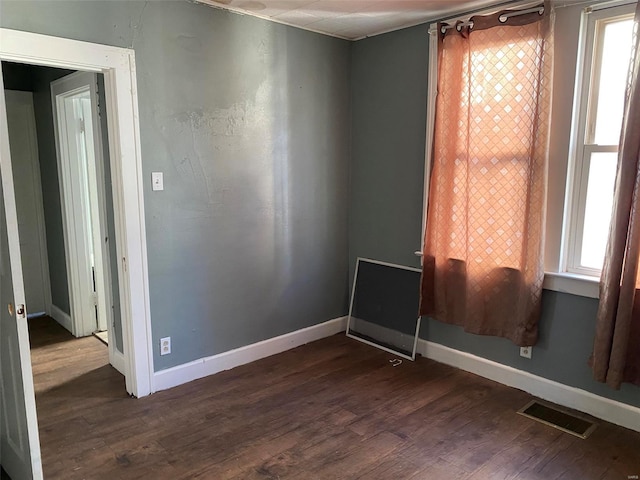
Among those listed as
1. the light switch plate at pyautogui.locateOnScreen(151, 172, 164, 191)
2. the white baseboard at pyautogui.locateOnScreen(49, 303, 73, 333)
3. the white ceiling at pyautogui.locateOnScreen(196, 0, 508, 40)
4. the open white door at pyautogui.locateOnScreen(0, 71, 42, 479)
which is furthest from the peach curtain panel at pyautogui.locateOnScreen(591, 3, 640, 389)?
the white baseboard at pyautogui.locateOnScreen(49, 303, 73, 333)

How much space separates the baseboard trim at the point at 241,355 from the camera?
3049 millimetres

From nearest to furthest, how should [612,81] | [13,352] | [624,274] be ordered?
[13,352]
[624,274]
[612,81]

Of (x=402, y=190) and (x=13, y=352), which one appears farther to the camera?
(x=402, y=190)

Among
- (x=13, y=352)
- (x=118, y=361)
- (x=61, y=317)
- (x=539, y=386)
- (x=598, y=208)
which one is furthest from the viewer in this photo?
(x=61, y=317)

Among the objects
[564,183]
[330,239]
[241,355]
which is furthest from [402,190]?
[241,355]

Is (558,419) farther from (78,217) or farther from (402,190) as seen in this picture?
(78,217)

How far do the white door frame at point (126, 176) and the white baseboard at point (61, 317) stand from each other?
1.43 meters

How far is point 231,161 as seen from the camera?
3.15 metres

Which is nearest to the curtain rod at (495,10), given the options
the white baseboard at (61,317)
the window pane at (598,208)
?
the window pane at (598,208)

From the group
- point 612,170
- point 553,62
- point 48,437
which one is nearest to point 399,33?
point 553,62

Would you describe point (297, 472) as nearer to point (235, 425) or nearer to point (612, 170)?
point (235, 425)

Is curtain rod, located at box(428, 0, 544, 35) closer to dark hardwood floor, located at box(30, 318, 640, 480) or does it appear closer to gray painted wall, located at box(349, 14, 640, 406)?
gray painted wall, located at box(349, 14, 640, 406)

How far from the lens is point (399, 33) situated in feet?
11.1

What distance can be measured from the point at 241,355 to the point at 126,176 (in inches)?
58.4
